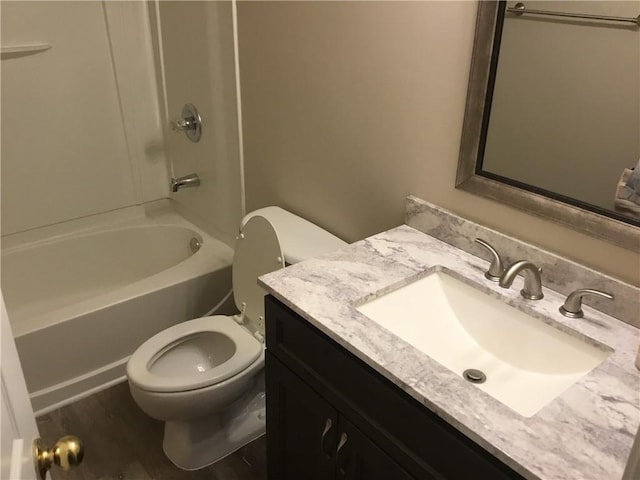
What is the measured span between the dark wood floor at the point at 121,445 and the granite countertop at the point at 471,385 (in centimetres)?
95

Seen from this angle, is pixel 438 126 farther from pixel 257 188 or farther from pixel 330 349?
pixel 257 188

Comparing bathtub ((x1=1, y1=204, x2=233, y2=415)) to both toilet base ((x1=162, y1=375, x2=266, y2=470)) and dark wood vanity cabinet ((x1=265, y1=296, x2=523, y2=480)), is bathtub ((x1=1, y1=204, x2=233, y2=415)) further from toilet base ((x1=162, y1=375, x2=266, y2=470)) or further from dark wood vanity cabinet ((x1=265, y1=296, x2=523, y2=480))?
dark wood vanity cabinet ((x1=265, y1=296, x2=523, y2=480))

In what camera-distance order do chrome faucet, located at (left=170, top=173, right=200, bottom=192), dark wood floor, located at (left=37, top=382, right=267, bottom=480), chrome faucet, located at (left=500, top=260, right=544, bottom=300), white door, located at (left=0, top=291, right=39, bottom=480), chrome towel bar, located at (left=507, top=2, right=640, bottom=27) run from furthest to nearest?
chrome faucet, located at (left=170, top=173, right=200, bottom=192), dark wood floor, located at (left=37, top=382, right=267, bottom=480), chrome faucet, located at (left=500, top=260, right=544, bottom=300), chrome towel bar, located at (left=507, top=2, right=640, bottom=27), white door, located at (left=0, top=291, right=39, bottom=480)

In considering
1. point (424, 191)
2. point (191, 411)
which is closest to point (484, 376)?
point (424, 191)

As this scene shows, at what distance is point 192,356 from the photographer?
205cm

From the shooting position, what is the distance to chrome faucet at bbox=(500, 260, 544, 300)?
4.07ft

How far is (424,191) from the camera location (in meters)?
1.59

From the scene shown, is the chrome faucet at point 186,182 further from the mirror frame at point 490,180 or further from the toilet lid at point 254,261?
the mirror frame at point 490,180

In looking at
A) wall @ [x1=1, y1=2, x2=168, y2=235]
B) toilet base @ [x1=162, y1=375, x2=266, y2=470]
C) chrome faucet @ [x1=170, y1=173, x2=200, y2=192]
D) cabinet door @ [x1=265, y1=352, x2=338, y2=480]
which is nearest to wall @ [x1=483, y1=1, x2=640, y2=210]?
cabinet door @ [x1=265, y1=352, x2=338, y2=480]

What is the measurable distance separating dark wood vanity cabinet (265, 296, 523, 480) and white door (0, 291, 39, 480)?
0.57 metres

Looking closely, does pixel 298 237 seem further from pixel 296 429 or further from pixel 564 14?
pixel 564 14

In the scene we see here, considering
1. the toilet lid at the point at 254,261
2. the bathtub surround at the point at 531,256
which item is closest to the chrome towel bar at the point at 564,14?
the bathtub surround at the point at 531,256

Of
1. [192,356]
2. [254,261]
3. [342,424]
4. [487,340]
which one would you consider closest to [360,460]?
[342,424]

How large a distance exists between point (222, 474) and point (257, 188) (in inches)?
39.6
